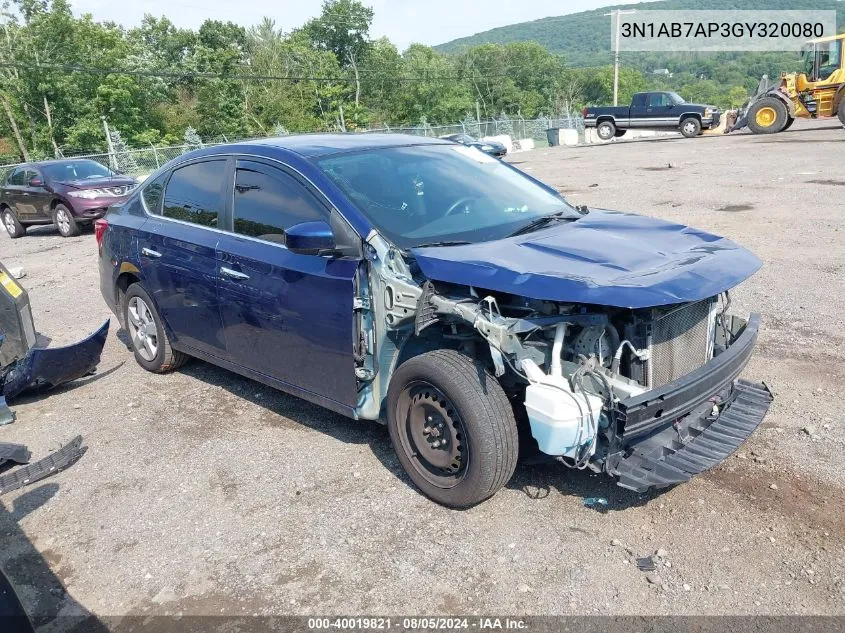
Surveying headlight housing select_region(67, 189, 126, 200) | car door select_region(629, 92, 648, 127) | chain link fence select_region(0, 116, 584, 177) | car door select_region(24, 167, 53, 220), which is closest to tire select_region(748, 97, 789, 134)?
car door select_region(629, 92, 648, 127)

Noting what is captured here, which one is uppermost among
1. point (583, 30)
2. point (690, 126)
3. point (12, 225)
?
point (583, 30)

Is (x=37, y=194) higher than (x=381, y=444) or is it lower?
higher

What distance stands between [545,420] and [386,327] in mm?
984

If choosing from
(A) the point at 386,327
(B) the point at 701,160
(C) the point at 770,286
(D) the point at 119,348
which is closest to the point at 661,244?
(A) the point at 386,327

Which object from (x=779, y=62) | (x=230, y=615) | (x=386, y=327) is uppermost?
(x=779, y=62)

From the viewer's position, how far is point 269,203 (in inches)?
165

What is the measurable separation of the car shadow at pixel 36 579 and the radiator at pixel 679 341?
260cm

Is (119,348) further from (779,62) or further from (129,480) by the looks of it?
(779,62)

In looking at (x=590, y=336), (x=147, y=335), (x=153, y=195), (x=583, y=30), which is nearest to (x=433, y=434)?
(x=590, y=336)

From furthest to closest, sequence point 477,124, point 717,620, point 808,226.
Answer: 1. point 477,124
2. point 808,226
3. point 717,620

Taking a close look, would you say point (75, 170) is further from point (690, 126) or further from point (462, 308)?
point (690, 126)

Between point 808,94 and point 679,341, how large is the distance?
26322 mm

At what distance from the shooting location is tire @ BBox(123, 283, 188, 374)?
5289mm

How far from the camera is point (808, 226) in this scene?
9195 mm
